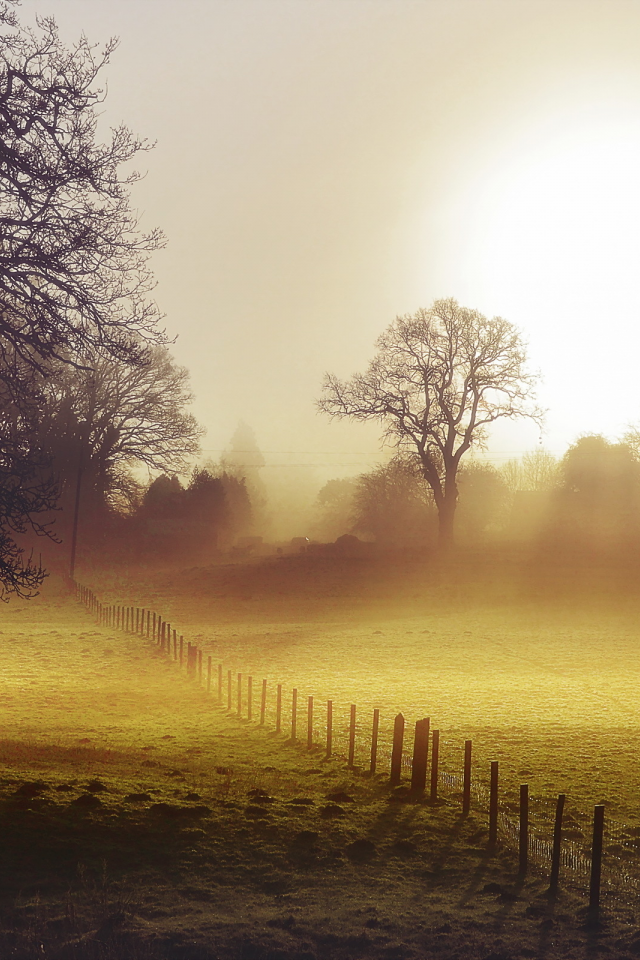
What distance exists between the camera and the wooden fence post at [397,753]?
43.4 feet

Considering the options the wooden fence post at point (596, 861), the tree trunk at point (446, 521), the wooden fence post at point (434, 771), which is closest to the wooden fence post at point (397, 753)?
the wooden fence post at point (434, 771)

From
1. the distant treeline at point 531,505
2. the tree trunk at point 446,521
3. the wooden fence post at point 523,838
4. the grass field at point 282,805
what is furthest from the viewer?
the distant treeline at point 531,505

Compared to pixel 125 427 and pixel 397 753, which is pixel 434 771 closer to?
Result: pixel 397 753

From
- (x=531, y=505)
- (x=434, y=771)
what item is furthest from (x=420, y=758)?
(x=531, y=505)

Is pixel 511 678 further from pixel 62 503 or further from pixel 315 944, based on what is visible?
pixel 62 503

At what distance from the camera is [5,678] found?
81.9 feet

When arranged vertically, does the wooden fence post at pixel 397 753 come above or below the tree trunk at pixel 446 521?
below

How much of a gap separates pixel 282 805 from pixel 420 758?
236 centimetres

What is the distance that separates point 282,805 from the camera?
11.8 m

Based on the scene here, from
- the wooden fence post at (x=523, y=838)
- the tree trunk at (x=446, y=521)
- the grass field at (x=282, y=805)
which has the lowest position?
the grass field at (x=282, y=805)

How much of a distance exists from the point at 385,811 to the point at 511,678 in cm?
1566

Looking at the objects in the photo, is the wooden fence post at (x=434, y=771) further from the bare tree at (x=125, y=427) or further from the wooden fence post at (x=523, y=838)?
the bare tree at (x=125, y=427)

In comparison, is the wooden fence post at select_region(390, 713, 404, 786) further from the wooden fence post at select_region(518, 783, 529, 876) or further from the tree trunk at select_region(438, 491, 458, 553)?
the tree trunk at select_region(438, 491, 458, 553)

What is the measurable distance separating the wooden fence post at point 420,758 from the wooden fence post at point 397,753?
0.34 meters
